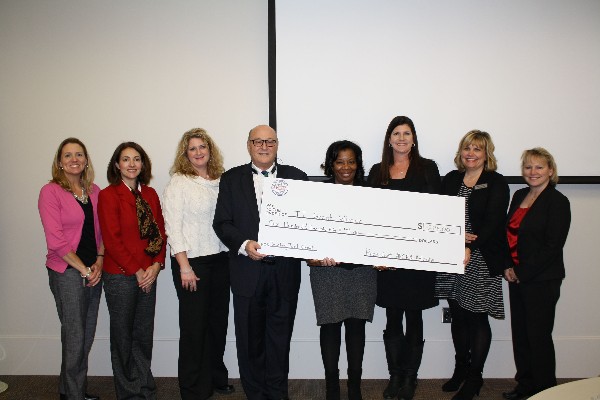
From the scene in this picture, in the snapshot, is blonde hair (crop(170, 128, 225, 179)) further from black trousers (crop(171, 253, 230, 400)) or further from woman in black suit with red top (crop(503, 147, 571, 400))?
woman in black suit with red top (crop(503, 147, 571, 400))

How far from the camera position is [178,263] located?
2633mm

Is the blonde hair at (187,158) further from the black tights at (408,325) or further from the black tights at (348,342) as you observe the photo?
the black tights at (408,325)

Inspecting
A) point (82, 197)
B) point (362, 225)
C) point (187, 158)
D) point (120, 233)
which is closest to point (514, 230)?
point (362, 225)

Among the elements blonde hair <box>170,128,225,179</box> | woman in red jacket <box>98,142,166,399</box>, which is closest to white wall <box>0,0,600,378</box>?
blonde hair <box>170,128,225,179</box>

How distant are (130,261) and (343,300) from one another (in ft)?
4.09

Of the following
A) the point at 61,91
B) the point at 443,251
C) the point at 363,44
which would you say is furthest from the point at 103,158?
the point at 443,251

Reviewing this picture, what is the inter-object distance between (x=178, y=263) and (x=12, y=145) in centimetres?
177

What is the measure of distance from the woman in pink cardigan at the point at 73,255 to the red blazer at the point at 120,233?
0.55 feet

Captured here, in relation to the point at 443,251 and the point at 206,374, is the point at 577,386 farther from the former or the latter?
the point at 206,374

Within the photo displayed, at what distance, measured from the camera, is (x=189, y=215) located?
103 inches

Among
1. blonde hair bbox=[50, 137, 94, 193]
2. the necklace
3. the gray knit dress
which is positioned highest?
blonde hair bbox=[50, 137, 94, 193]

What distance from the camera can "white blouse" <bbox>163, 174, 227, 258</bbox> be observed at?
2582mm

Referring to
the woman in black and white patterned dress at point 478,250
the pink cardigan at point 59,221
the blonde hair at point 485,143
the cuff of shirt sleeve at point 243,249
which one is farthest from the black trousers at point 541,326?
the pink cardigan at point 59,221

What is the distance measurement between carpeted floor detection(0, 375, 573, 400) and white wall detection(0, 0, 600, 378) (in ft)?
0.27
